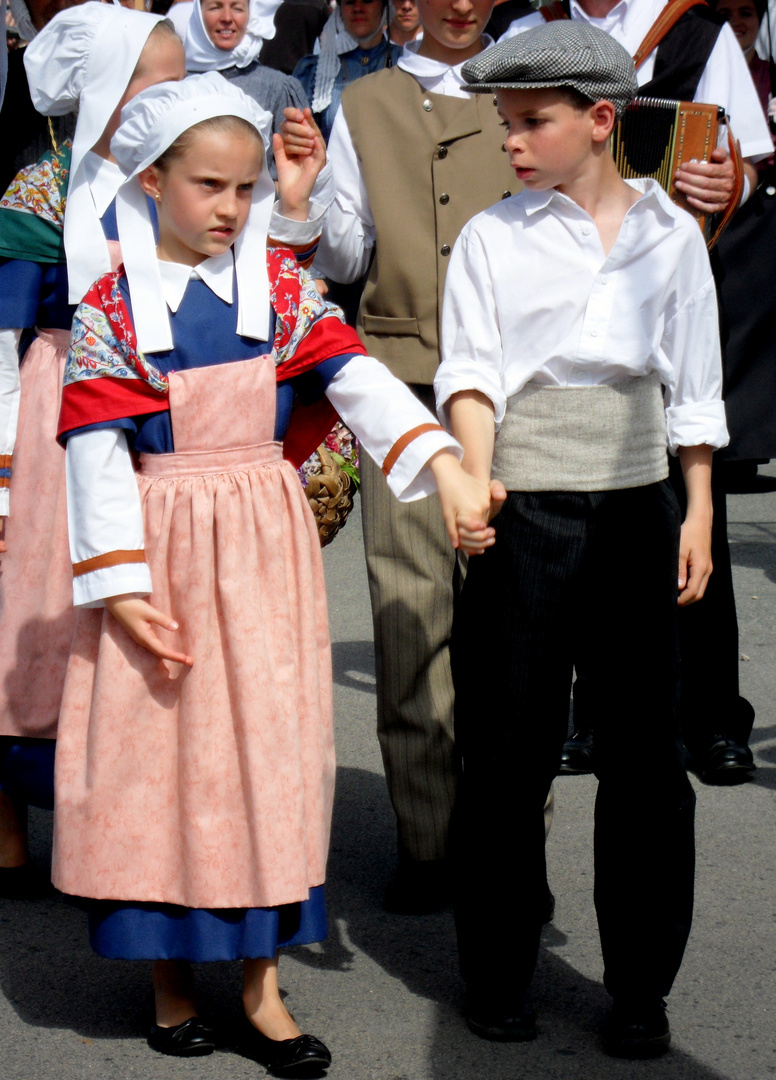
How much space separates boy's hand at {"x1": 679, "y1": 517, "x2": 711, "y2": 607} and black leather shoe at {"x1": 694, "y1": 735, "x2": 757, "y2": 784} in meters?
1.42

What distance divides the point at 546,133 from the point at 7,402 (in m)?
1.36

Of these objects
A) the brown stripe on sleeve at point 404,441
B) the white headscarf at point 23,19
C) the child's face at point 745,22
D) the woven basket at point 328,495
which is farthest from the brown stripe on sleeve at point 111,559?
the child's face at point 745,22

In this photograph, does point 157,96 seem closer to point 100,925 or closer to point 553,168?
point 553,168

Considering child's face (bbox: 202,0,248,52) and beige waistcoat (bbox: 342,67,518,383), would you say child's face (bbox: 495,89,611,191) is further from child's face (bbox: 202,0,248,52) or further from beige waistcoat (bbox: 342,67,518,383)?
child's face (bbox: 202,0,248,52)

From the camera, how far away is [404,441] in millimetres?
2516

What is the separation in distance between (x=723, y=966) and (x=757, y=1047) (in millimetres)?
309

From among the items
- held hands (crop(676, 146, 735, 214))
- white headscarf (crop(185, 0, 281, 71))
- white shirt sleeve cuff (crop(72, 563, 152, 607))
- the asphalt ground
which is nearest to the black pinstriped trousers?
the asphalt ground

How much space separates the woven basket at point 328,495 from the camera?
11.2 ft

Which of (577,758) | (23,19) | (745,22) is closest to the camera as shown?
(23,19)

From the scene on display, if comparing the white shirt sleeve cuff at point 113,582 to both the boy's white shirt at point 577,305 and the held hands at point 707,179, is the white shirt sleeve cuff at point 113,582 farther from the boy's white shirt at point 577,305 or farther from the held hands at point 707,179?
the held hands at point 707,179

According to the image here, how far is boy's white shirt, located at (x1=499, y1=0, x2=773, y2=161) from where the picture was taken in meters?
3.36

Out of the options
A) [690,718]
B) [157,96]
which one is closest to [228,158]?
[157,96]

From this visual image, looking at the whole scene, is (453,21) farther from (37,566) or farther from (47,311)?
(37,566)

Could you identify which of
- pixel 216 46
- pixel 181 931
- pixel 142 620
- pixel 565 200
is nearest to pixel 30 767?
pixel 181 931
